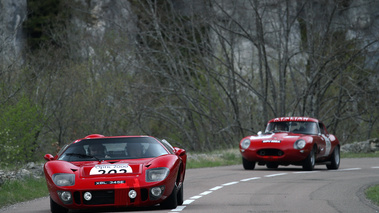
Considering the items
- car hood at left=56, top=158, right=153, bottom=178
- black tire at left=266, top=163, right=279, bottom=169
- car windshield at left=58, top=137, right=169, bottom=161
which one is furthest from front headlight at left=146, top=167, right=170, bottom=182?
black tire at left=266, top=163, right=279, bottom=169

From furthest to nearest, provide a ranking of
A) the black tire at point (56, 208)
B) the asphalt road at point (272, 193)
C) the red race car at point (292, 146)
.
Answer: the red race car at point (292, 146) < the asphalt road at point (272, 193) < the black tire at point (56, 208)

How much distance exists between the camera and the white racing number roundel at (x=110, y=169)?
36.9ft

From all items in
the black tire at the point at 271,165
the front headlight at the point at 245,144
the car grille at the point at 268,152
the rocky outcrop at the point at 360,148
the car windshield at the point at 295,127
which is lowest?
the rocky outcrop at the point at 360,148

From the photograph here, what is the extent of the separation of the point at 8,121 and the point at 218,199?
18.9m

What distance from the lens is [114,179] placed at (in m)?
11.1

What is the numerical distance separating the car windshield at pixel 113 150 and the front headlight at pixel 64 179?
0.77m

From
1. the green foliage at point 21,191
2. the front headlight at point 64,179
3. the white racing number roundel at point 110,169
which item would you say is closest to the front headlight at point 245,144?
the green foliage at point 21,191

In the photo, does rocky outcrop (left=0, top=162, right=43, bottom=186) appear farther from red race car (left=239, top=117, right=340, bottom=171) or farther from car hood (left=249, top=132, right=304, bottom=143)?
car hood (left=249, top=132, right=304, bottom=143)

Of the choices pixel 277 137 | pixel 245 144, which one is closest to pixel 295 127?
pixel 277 137

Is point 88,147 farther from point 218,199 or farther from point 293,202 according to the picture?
point 293,202

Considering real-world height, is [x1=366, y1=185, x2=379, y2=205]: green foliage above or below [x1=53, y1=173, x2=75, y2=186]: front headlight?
below

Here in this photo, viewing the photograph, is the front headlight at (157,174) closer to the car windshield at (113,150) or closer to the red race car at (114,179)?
the red race car at (114,179)

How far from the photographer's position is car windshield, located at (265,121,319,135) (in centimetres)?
2342

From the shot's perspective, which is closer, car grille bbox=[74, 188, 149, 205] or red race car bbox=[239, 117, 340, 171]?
car grille bbox=[74, 188, 149, 205]
